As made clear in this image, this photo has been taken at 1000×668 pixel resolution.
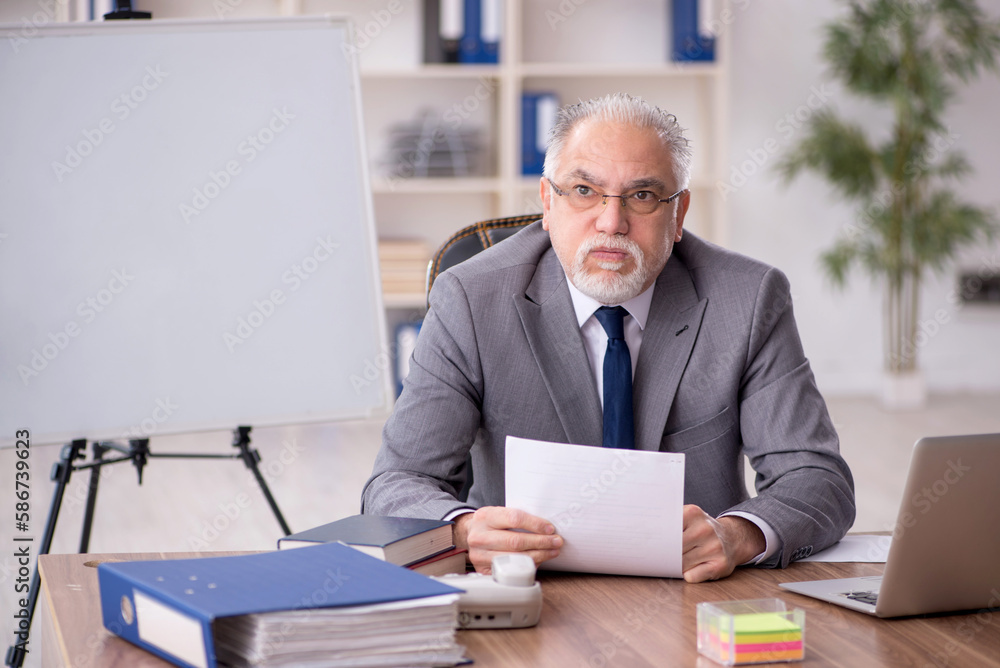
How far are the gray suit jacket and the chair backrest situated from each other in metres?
0.15

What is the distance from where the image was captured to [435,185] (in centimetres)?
482

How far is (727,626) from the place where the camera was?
94cm

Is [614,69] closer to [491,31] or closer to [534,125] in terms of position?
[534,125]

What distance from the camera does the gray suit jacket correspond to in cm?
152

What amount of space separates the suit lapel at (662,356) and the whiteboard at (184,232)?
0.88 metres

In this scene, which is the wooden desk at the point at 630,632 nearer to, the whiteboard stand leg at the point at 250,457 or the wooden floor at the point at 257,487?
the whiteboard stand leg at the point at 250,457

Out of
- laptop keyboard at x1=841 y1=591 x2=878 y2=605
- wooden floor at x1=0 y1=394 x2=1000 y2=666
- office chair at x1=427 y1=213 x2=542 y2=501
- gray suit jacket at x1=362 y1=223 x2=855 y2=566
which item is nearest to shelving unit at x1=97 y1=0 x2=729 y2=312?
wooden floor at x1=0 y1=394 x2=1000 y2=666

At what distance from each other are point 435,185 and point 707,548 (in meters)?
3.75

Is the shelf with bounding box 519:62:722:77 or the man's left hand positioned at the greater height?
the shelf with bounding box 519:62:722:77

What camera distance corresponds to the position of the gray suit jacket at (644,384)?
4.99ft

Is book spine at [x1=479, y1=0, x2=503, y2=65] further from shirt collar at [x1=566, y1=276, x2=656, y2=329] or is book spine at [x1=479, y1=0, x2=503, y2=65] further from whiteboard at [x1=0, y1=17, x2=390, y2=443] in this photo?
shirt collar at [x1=566, y1=276, x2=656, y2=329]

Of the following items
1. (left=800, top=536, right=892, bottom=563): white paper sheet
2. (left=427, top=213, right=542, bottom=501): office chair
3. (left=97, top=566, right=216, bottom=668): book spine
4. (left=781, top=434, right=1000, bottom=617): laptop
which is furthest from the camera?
(left=427, top=213, right=542, bottom=501): office chair

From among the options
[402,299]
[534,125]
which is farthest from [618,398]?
[534,125]

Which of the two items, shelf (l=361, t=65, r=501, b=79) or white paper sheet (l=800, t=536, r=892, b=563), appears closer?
white paper sheet (l=800, t=536, r=892, b=563)
